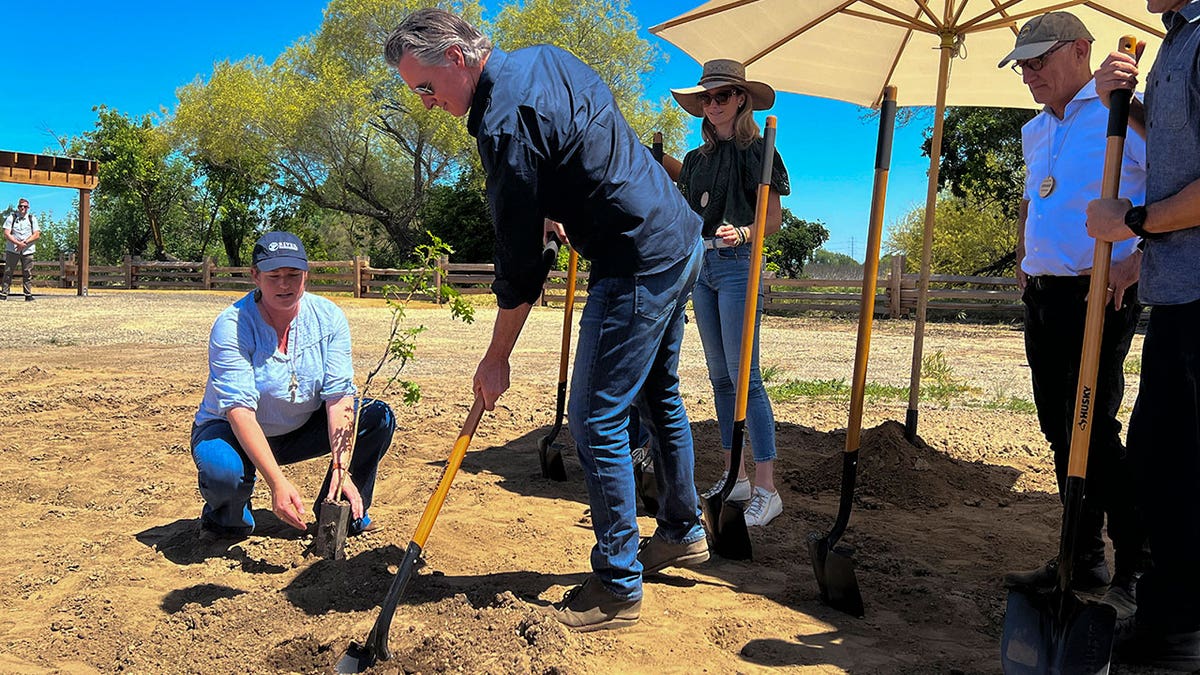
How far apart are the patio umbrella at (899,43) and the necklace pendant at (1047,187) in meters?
1.87

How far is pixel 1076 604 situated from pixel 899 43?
4.27m

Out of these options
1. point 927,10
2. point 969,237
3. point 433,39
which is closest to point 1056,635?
point 433,39

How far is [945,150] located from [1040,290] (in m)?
22.1

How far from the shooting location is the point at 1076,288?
3.15 metres

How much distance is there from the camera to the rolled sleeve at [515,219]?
98.7 inches

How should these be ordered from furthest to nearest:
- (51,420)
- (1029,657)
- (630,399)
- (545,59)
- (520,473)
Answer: (51,420)
(520,473)
(630,399)
(545,59)
(1029,657)

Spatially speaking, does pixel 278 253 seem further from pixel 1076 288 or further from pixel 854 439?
pixel 1076 288

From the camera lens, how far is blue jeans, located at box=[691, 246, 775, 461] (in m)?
3.94

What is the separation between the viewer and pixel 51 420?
238 inches

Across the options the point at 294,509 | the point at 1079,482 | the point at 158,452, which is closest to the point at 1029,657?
the point at 1079,482

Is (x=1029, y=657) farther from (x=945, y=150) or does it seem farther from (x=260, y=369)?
(x=945, y=150)

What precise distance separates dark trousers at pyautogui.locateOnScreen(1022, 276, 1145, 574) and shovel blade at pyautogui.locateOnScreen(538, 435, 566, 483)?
2.40 meters

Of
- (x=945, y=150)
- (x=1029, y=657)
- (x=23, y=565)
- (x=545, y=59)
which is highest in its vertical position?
(x=945, y=150)

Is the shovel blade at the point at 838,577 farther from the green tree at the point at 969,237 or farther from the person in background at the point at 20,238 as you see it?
the green tree at the point at 969,237
